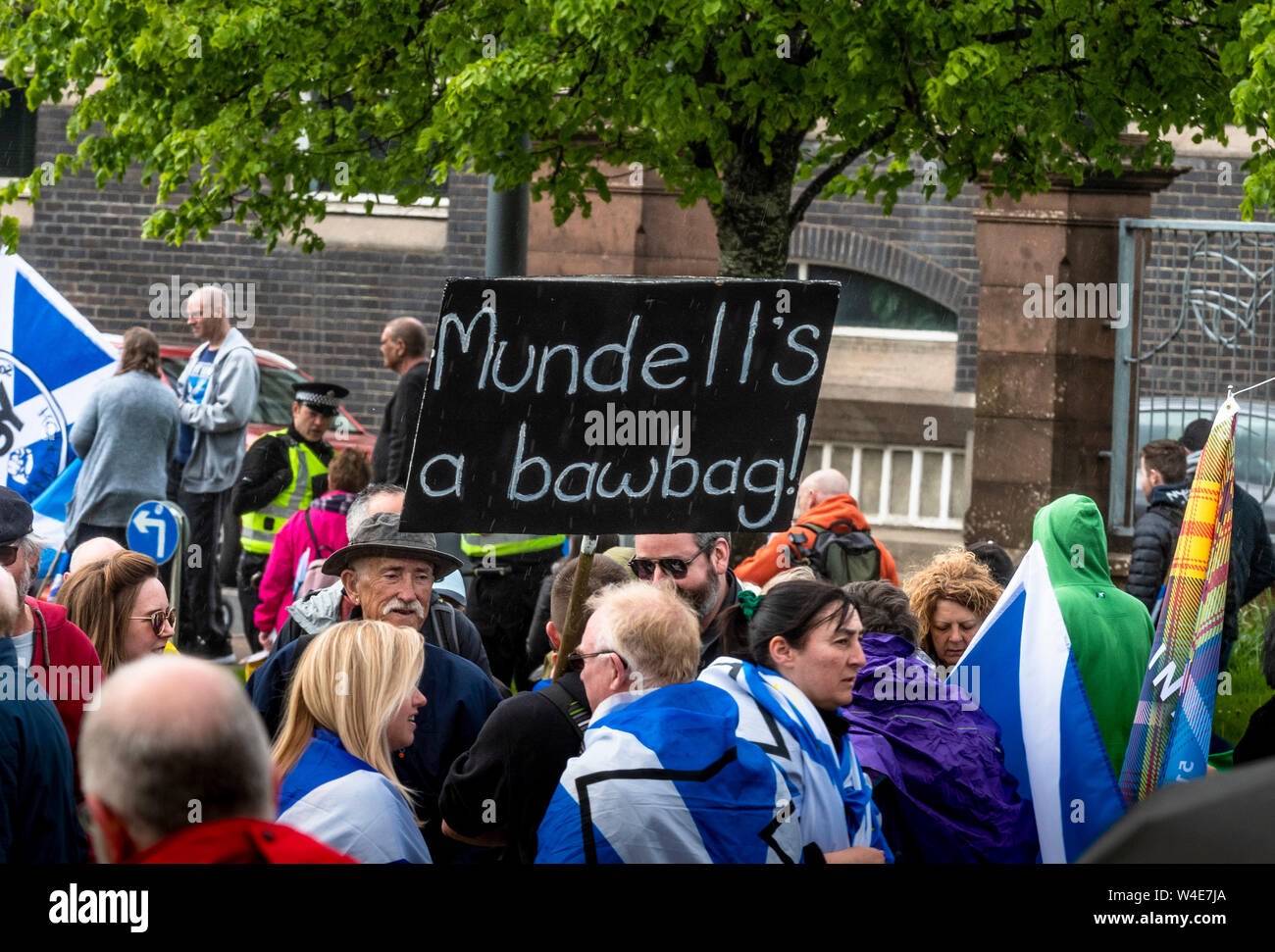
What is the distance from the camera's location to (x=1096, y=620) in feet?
17.1

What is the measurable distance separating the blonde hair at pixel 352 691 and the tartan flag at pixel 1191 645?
210 centimetres

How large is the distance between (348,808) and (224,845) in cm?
115

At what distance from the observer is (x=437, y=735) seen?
4445 millimetres

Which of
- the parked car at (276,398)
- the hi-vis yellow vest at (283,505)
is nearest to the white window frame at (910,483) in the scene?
the parked car at (276,398)

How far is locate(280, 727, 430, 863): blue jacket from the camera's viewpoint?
340 cm

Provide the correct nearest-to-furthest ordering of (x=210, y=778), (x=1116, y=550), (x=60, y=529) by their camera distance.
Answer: (x=210, y=778) < (x=60, y=529) < (x=1116, y=550)

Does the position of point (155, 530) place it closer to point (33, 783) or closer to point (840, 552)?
point (840, 552)

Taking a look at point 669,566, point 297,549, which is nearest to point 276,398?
point 297,549

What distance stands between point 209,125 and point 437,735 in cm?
468

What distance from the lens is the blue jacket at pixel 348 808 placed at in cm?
340

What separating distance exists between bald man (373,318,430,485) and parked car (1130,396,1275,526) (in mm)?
4595

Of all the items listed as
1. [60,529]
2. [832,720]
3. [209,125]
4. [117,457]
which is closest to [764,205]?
[209,125]

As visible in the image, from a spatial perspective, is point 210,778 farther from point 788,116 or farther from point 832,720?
point 788,116

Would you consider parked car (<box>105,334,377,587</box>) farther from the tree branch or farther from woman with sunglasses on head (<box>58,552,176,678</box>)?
woman with sunglasses on head (<box>58,552,176,678</box>)
